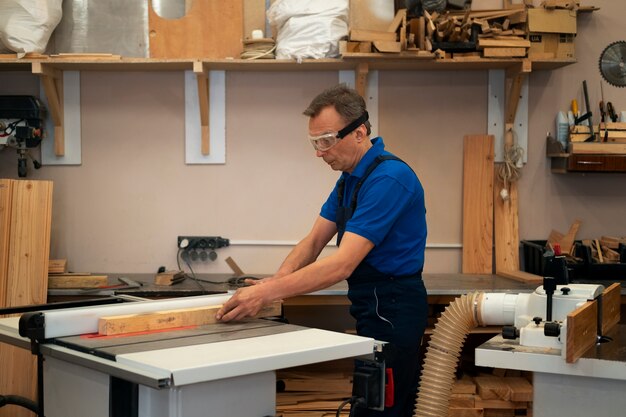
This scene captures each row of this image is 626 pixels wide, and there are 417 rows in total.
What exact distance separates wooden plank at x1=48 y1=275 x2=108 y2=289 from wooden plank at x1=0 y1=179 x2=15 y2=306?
0.81 feet

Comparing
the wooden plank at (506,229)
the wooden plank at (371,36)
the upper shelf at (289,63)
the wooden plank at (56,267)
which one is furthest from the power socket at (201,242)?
the wooden plank at (506,229)

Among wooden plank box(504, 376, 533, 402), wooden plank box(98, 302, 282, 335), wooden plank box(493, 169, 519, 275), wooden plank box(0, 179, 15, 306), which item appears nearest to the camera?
wooden plank box(98, 302, 282, 335)

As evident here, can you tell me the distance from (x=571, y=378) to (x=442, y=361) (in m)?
0.63

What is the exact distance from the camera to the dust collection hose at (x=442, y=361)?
279 centimetres

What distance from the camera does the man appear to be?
296 centimetres

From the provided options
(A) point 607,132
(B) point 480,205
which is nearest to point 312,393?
(B) point 480,205

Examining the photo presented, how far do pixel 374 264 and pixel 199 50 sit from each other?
2157 millimetres

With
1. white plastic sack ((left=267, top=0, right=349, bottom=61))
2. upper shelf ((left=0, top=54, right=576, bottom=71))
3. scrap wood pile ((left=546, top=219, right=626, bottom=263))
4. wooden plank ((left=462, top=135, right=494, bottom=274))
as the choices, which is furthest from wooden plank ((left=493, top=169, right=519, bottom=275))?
white plastic sack ((left=267, top=0, right=349, bottom=61))

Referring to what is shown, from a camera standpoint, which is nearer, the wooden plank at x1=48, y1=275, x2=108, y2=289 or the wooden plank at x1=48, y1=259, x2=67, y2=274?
the wooden plank at x1=48, y1=275, x2=108, y2=289

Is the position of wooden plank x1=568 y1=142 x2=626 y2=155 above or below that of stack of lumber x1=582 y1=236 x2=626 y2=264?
above

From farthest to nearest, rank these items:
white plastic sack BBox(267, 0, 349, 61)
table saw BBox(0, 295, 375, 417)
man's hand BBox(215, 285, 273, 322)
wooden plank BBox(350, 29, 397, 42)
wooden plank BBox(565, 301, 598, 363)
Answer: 1. white plastic sack BBox(267, 0, 349, 61)
2. wooden plank BBox(350, 29, 397, 42)
3. man's hand BBox(215, 285, 273, 322)
4. wooden plank BBox(565, 301, 598, 363)
5. table saw BBox(0, 295, 375, 417)

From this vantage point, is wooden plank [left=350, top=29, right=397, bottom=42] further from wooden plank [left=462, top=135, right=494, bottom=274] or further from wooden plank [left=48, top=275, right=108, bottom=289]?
wooden plank [left=48, top=275, right=108, bottom=289]

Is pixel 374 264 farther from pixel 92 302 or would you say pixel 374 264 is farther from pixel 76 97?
pixel 76 97

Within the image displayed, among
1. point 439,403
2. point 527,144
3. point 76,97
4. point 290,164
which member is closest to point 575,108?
point 527,144
